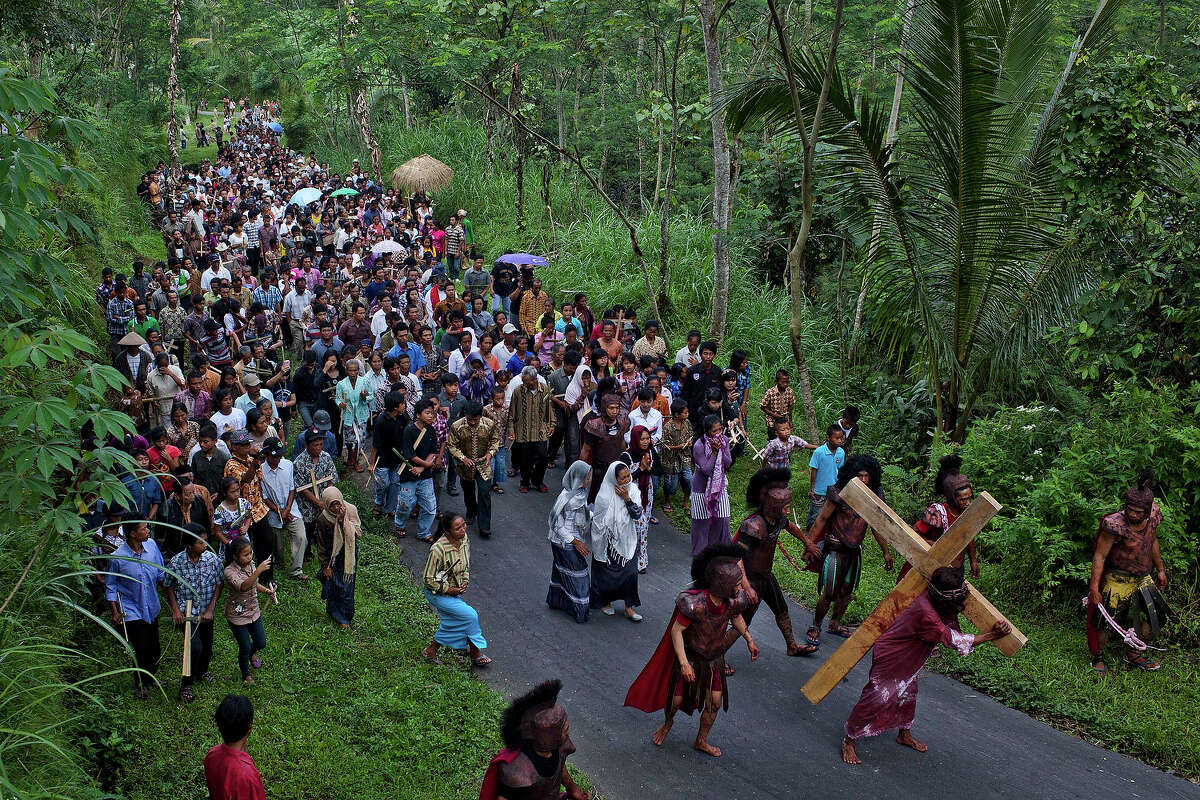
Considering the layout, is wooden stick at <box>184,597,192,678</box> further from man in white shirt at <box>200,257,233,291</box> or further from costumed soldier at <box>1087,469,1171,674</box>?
man in white shirt at <box>200,257,233,291</box>

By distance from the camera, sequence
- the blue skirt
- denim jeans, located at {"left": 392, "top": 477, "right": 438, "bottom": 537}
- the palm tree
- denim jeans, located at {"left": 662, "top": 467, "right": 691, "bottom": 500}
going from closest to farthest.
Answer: the blue skirt, the palm tree, denim jeans, located at {"left": 392, "top": 477, "right": 438, "bottom": 537}, denim jeans, located at {"left": 662, "top": 467, "right": 691, "bottom": 500}

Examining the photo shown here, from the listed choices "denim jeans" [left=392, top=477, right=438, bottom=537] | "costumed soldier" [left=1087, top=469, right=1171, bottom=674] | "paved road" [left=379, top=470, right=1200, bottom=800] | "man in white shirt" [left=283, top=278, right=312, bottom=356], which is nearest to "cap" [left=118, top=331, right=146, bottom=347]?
"man in white shirt" [left=283, top=278, right=312, bottom=356]

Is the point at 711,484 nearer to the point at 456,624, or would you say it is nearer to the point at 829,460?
the point at 829,460

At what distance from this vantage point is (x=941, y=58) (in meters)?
8.82

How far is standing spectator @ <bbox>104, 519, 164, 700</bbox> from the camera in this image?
7.00 metres

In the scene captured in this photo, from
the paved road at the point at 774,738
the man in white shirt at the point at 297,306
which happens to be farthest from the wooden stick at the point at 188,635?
the man in white shirt at the point at 297,306

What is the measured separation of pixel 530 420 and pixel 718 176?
14.6ft

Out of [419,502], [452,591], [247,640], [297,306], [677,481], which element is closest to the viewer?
[247,640]

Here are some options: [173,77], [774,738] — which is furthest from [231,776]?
[173,77]

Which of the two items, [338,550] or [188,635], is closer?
[188,635]

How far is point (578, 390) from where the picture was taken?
38.3 feet

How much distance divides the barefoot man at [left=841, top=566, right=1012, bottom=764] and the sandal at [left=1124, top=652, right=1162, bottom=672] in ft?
7.20

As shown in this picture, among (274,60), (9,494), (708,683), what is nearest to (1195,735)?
(708,683)

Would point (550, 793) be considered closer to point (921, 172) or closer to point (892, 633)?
point (892, 633)
